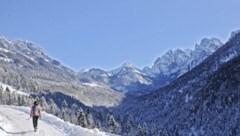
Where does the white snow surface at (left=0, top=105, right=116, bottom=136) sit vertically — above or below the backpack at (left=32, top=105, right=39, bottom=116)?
below

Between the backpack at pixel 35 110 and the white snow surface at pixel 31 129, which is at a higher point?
the backpack at pixel 35 110

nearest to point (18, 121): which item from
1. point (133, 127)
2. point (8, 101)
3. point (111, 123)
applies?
point (111, 123)

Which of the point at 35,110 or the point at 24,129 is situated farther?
the point at 24,129

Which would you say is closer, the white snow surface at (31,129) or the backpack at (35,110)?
the white snow surface at (31,129)

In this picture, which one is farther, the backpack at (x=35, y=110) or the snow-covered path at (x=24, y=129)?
the backpack at (x=35, y=110)

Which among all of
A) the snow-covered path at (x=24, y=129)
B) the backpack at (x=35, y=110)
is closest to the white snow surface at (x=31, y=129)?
the snow-covered path at (x=24, y=129)

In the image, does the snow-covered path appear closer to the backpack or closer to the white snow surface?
the white snow surface

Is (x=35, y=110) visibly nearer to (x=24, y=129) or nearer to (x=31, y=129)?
(x=31, y=129)

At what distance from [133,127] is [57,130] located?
12872cm

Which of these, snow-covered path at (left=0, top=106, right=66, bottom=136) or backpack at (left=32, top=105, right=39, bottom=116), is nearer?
snow-covered path at (left=0, top=106, right=66, bottom=136)

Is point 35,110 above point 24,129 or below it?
above

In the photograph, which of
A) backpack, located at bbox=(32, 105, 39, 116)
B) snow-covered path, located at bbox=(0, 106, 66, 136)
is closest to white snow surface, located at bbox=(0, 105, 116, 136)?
snow-covered path, located at bbox=(0, 106, 66, 136)

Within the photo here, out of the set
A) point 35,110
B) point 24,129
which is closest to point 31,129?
point 24,129

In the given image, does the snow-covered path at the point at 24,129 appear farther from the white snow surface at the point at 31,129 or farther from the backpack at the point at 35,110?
the backpack at the point at 35,110
